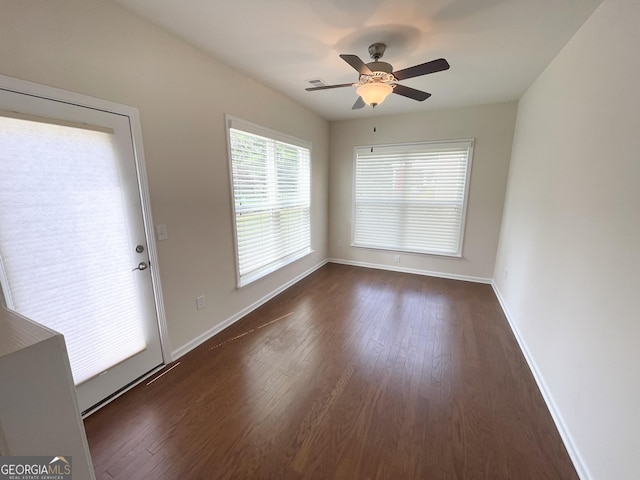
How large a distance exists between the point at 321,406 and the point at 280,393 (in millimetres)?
327

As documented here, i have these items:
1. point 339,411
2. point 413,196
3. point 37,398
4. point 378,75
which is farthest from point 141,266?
point 413,196

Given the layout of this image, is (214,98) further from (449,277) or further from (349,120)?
(449,277)

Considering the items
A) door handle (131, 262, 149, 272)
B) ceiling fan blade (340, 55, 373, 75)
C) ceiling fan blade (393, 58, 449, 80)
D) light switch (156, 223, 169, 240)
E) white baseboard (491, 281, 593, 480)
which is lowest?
white baseboard (491, 281, 593, 480)

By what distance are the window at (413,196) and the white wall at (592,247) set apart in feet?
5.06

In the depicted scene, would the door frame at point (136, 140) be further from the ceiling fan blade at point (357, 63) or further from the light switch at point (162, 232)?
the ceiling fan blade at point (357, 63)

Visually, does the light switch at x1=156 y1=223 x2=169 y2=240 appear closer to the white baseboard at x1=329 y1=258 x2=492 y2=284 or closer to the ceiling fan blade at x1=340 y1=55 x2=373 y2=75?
the ceiling fan blade at x1=340 y1=55 x2=373 y2=75

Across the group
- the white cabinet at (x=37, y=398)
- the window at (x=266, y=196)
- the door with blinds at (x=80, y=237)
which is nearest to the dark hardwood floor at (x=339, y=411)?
the door with blinds at (x=80, y=237)

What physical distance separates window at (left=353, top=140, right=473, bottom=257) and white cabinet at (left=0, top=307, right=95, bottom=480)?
173 inches

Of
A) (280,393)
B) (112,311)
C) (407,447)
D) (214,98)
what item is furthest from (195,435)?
(214,98)

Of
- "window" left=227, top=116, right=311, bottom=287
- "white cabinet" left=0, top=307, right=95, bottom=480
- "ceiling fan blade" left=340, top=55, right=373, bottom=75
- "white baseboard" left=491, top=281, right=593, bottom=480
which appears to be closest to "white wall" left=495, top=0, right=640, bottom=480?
"white baseboard" left=491, top=281, right=593, bottom=480

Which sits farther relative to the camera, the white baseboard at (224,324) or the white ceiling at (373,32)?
the white baseboard at (224,324)

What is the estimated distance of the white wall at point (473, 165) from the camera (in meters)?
3.68

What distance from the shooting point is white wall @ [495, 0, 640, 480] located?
3.90 feet

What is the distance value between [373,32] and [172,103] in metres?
1.67
